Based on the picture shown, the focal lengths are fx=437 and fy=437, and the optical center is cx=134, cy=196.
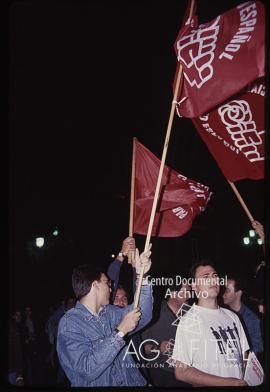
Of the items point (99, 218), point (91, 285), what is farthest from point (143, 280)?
point (99, 218)

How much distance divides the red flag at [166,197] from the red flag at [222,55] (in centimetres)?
89

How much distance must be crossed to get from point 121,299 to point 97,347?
1086 mm

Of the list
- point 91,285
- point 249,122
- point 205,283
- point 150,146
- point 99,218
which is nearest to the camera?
point 91,285

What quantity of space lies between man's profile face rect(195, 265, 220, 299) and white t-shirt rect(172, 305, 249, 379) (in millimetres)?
174

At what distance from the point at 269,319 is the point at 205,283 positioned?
0.68 m

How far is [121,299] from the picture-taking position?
438cm

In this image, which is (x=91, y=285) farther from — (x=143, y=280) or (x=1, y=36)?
(x=1, y=36)

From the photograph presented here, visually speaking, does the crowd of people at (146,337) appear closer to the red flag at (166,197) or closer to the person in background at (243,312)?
the person in background at (243,312)

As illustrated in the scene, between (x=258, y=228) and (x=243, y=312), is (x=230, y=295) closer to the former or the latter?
(x=243, y=312)

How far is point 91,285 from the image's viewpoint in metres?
3.59

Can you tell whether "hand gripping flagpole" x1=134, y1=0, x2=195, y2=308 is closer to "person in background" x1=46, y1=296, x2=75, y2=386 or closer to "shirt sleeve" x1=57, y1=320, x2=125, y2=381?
"shirt sleeve" x1=57, y1=320, x2=125, y2=381

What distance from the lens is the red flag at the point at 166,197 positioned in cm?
443

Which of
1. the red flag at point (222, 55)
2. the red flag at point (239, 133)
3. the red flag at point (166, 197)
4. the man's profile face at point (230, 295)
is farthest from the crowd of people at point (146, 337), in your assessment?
the red flag at point (222, 55)

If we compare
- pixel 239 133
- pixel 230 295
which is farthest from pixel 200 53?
pixel 230 295
